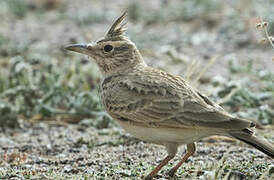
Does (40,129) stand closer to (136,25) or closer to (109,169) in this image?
(109,169)

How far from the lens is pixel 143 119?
16.5ft

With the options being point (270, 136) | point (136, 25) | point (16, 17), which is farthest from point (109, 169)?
point (16, 17)

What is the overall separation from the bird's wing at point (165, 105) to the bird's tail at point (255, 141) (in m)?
0.10

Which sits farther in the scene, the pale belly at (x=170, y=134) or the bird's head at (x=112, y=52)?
the bird's head at (x=112, y=52)

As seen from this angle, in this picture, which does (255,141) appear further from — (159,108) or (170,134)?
(159,108)

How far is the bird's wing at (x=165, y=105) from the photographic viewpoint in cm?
475

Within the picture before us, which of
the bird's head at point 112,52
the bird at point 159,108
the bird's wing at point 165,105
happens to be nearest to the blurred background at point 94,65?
the bird at point 159,108

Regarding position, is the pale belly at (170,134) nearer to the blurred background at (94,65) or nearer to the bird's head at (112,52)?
the blurred background at (94,65)

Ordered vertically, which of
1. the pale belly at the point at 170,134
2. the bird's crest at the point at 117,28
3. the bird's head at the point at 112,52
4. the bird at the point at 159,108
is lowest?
the pale belly at the point at 170,134

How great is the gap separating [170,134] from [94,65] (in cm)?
365

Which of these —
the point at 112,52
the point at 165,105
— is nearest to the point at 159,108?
the point at 165,105

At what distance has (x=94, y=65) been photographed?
839 cm

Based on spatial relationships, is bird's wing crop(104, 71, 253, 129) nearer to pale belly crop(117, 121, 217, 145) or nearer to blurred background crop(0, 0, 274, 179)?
pale belly crop(117, 121, 217, 145)

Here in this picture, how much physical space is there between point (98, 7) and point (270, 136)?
6548 mm
